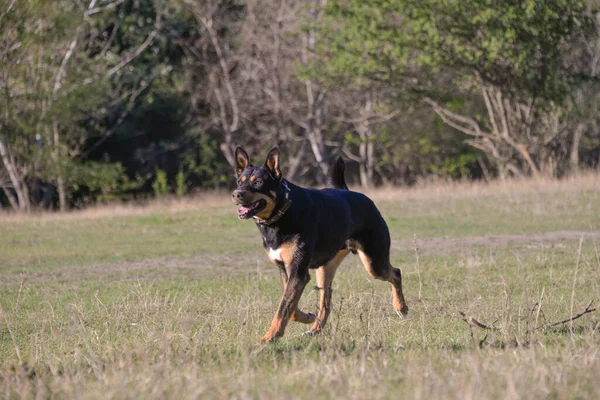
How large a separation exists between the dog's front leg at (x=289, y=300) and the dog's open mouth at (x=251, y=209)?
549 mm

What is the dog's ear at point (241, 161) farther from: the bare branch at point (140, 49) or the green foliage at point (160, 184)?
the green foliage at point (160, 184)

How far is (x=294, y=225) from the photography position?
808 cm

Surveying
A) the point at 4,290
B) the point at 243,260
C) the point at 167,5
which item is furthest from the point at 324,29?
the point at 4,290

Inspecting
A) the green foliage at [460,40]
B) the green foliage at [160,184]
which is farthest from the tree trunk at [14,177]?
the green foliage at [460,40]

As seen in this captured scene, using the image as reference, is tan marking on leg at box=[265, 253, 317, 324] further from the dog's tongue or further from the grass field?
the dog's tongue

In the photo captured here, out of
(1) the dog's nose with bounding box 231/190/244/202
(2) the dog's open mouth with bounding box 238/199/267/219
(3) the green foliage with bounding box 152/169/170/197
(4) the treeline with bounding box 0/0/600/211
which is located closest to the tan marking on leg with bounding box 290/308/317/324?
(2) the dog's open mouth with bounding box 238/199/267/219

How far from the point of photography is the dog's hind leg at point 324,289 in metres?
8.46

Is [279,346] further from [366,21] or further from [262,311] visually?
[366,21]

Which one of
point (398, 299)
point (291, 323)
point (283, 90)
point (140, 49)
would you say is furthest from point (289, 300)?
point (283, 90)

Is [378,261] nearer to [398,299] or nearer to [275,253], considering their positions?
[398,299]

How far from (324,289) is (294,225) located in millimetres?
1003

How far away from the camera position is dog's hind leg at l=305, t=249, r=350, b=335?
8.46 m

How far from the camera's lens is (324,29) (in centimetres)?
3209

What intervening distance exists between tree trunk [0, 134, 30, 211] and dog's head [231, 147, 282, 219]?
2521 centimetres
